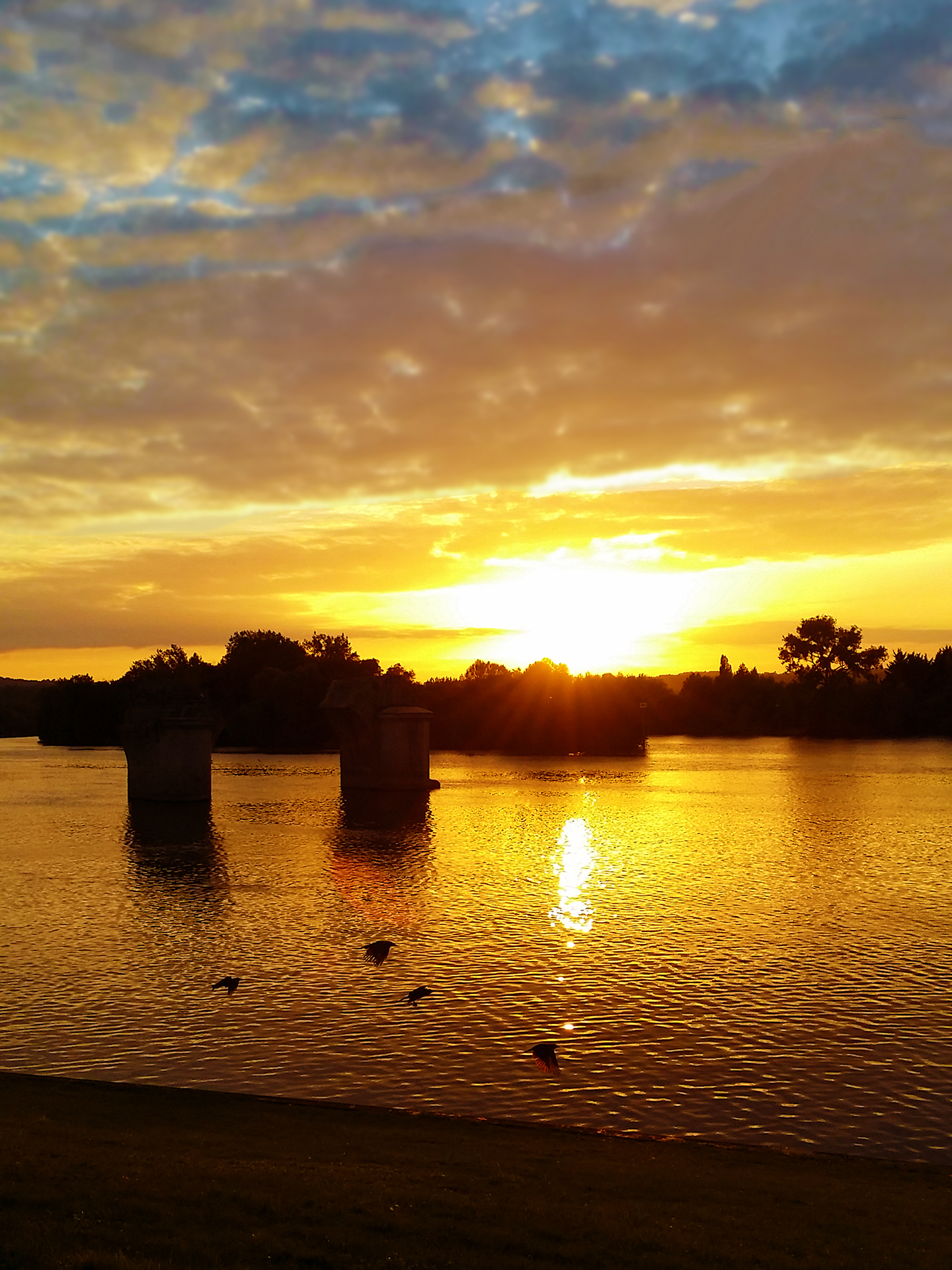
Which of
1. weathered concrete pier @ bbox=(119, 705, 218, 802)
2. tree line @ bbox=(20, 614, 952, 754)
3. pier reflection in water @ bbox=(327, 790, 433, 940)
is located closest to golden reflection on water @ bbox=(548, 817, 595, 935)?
pier reflection in water @ bbox=(327, 790, 433, 940)

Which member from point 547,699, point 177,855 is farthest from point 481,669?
point 177,855

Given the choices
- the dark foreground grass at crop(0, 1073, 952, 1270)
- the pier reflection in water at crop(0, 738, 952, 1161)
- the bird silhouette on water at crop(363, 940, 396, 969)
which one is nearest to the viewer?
the dark foreground grass at crop(0, 1073, 952, 1270)

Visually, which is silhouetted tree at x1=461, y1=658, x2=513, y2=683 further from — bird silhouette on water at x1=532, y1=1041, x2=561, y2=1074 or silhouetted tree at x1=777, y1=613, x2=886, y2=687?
bird silhouette on water at x1=532, y1=1041, x2=561, y2=1074

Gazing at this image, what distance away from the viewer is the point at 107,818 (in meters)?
60.7

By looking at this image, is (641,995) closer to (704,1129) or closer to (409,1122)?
(704,1129)

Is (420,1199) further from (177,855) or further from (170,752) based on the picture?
(170,752)

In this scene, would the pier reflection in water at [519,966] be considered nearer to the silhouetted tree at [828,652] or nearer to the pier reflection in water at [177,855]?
the pier reflection in water at [177,855]

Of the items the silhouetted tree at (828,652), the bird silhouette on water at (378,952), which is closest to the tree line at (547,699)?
the silhouetted tree at (828,652)

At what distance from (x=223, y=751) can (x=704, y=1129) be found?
410ft

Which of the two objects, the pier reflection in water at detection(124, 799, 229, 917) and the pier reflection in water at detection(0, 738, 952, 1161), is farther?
the pier reflection in water at detection(124, 799, 229, 917)

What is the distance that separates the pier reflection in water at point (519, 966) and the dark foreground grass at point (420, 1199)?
238 cm

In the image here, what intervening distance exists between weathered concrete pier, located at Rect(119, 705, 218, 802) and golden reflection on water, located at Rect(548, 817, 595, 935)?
2450cm

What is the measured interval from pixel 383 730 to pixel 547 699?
61892 mm

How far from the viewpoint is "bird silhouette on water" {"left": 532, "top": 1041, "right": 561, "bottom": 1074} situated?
18.4 metres
